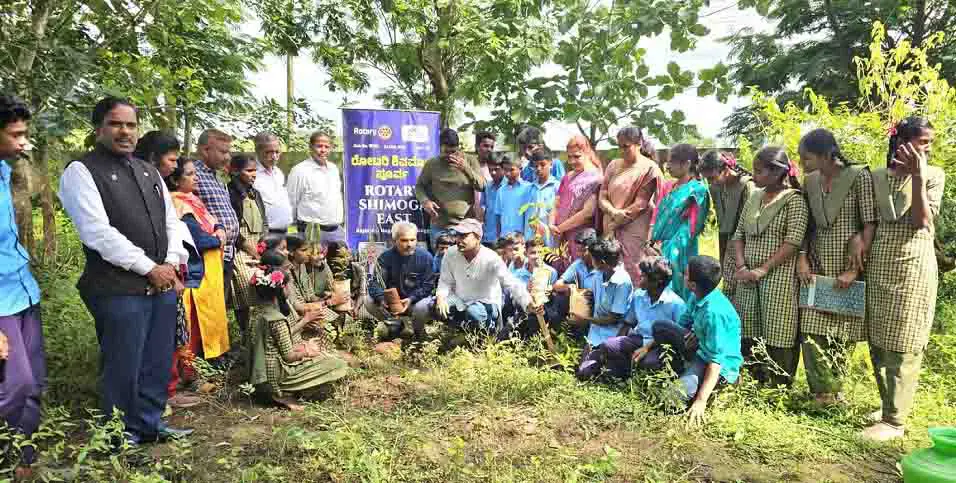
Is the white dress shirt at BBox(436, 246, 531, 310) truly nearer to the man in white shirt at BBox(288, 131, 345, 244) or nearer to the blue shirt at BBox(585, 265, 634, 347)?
the blue shirt at BBox(585, 265, 634, 347)

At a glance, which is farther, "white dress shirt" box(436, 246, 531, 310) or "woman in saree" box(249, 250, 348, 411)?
"white dress shirt" box(436, 246, 531, 310)

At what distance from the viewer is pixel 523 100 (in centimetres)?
714

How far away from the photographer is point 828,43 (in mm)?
11484

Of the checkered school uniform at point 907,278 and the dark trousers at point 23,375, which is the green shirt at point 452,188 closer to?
the checkered school uniform at point 907,278

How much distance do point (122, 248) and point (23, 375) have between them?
64 centimetres

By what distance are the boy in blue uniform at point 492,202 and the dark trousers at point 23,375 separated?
3894mm

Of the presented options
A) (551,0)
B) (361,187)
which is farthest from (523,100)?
(361,187)

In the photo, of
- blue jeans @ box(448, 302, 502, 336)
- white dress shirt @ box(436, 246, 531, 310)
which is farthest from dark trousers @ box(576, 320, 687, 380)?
blue jeans @ box(448, 302, 502, 336)

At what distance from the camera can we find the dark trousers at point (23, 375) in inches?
108

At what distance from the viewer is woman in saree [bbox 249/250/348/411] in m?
4.02

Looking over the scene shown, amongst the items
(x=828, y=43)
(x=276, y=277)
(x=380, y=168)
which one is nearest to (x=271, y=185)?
(x=380, y=168)

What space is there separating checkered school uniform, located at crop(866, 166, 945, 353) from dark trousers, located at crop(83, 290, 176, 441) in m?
3.78

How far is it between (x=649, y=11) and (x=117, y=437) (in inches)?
227

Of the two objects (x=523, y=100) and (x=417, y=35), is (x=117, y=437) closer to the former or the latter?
(x=523, y=100)
